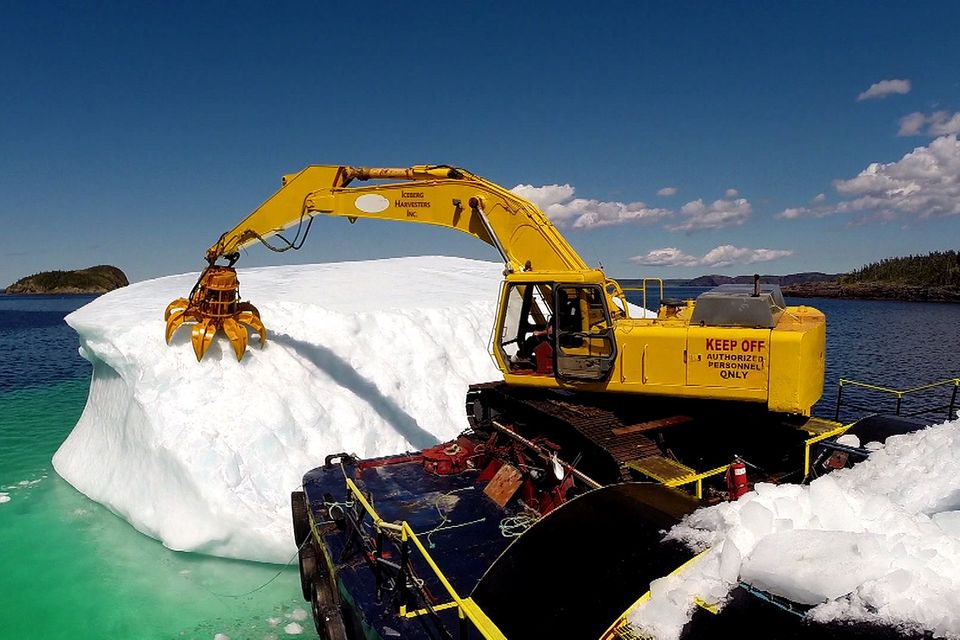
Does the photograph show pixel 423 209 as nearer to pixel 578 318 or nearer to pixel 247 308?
pixel 578 318

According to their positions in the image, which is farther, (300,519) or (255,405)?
(255,405)

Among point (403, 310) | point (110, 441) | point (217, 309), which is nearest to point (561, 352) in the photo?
point (217, 309)

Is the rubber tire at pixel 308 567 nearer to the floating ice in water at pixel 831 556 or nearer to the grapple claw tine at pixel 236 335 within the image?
the grapple claw tine at pixel 236 335

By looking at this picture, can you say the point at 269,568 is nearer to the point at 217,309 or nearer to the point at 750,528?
the point at 217,309

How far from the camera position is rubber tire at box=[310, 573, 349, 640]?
23.0 ft

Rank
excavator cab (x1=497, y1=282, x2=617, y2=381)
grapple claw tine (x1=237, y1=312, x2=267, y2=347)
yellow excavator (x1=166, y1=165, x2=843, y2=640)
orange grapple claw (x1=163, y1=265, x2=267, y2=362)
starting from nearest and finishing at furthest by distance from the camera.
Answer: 1. yellow excavator (x1=166, y1=165, x2=843, y2=640)
2. excavator cab (x1=497, y1=282, x2=617, y2=381)
3. orange grapple claw (x1=163, y1=265, x2=267, y2=362)
4. grapple claw tine (x1=237, y1=312, x2=267, y2=347)

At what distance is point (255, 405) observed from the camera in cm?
1235

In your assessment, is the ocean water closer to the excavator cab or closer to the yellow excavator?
the yellow excavator

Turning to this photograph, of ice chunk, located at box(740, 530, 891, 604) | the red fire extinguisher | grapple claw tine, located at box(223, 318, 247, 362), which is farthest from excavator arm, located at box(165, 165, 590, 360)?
ice chunk, located at box(740, 530, 891, 604)

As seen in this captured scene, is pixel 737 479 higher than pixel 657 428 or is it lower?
lower

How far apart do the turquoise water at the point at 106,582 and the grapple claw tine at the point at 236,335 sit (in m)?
3.97

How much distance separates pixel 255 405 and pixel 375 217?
4.61 metres

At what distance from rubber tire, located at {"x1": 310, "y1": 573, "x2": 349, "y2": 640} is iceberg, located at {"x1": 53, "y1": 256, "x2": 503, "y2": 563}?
8.08ft

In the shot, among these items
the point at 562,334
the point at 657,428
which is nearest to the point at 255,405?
the point at 562,334
